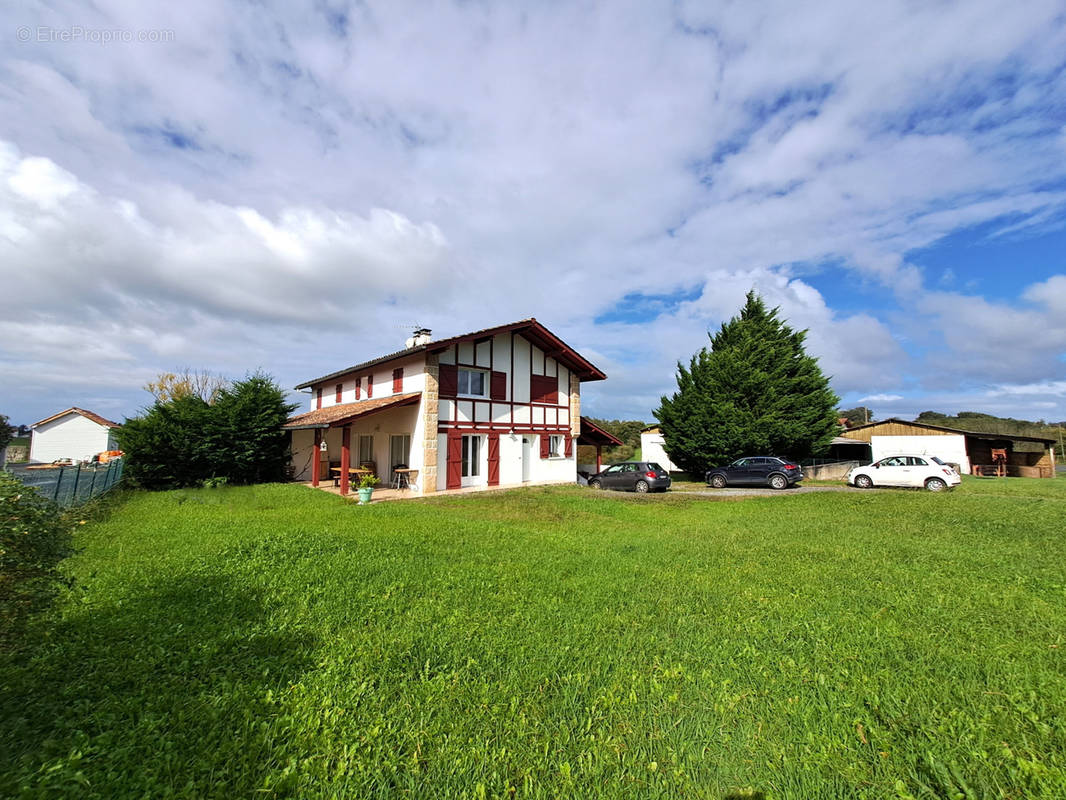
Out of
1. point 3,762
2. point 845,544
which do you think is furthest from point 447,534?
point 845,544

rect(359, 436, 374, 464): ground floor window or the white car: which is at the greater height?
rect(359, 436, 374, 464): ground floor window

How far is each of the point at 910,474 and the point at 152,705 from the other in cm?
2367

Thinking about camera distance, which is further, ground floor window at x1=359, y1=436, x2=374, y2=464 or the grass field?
ground floor window at x1=359, y1=436, x2=374, y2=464

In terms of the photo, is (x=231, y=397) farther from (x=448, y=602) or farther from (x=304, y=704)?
(x=304, y=704)

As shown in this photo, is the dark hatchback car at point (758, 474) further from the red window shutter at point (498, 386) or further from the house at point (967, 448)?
the house at point (967, 448)

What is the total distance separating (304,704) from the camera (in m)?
3.39

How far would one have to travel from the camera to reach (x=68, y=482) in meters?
9.89

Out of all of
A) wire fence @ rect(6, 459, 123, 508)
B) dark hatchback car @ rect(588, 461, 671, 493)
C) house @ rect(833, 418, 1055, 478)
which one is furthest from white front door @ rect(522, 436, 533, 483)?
house @ rect(833, 418, 1055, 478)

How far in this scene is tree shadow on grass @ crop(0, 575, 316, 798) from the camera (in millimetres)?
2619

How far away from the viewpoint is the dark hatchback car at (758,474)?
20.5 meters

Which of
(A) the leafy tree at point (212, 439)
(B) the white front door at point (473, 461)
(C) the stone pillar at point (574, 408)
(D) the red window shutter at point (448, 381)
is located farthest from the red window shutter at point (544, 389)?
(A) the leafy tree at point (212, 439)

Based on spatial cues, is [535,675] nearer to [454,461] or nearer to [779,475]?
[454,461]

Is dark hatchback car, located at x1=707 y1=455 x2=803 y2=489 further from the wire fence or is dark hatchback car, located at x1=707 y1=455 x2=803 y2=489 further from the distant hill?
the distant hill

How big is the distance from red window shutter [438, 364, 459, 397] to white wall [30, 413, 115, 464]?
33324 millimetres
